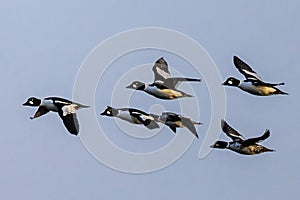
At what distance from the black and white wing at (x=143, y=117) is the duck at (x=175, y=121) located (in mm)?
14

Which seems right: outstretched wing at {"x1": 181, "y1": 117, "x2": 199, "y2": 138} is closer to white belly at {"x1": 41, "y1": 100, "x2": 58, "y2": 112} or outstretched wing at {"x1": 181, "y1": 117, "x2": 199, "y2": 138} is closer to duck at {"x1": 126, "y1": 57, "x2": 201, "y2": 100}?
duck at {"x1": 126, "y1": 57, "x2": 201, "y2": 100}

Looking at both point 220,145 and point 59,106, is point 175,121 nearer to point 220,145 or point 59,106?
point 220,145

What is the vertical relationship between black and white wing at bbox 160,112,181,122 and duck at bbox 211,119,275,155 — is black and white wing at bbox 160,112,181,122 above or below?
above

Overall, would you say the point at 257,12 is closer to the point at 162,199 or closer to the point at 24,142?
the point at 162,199

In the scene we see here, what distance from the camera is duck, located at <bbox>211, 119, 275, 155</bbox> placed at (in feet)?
5.36

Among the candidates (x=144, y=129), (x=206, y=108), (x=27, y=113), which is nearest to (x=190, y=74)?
(x=206, y=108)

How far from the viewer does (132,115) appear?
1649 mm

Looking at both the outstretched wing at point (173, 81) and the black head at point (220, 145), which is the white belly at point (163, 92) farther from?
the black head at point (220, 145)

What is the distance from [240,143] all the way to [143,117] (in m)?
0.31

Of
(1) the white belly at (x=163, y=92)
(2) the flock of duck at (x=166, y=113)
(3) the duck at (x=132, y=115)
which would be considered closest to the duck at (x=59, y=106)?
(2) the flock of duck at (x=166, y=113)

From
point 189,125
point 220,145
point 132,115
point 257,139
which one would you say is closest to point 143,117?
point 132,115

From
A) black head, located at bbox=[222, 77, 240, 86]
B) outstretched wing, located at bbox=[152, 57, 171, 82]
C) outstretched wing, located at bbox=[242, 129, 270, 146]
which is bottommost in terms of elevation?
outstretched wing, located at bbox=[242, 129, 270, 146]

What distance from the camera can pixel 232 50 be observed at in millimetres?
1637

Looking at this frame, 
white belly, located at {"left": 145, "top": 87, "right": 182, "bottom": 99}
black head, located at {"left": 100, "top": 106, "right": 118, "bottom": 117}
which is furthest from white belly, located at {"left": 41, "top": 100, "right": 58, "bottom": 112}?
white belly, located at {"left": 145, "top": 87, "right": 182, "bottom": 99}
